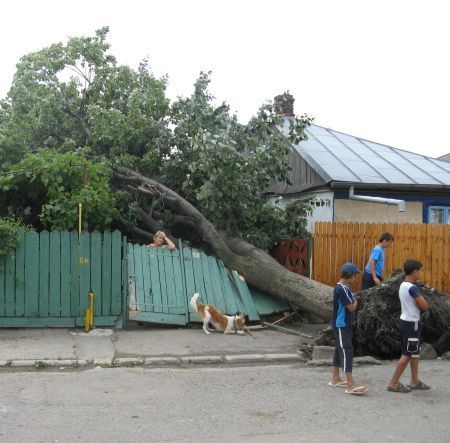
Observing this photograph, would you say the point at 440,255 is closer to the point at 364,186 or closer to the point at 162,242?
the point at 364,186

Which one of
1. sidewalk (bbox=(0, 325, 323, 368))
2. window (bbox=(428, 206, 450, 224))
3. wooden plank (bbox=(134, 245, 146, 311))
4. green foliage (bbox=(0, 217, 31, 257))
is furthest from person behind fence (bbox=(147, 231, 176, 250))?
window (bbox=(428, 206, 450, 224))

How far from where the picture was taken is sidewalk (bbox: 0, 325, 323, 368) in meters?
8.20

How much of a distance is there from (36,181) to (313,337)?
18.9 feet

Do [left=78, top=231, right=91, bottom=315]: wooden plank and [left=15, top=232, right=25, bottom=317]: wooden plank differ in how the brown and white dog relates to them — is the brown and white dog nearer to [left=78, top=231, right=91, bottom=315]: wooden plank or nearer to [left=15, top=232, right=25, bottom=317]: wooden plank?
[left=78, top=231, right=91, bottom=315]: wooden plank

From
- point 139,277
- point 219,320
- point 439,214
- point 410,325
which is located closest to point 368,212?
point 439,214

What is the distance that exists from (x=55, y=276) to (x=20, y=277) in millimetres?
572

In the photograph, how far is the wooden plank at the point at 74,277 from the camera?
10.0 metres

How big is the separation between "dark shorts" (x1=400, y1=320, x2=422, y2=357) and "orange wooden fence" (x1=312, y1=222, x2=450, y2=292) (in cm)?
560

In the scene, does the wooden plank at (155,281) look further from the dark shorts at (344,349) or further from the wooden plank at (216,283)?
the dark shorts at (344,349)

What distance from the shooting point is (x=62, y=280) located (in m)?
10.0

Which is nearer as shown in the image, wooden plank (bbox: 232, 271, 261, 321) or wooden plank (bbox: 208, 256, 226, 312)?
wooden plank (bbox: 208, 256, 226, 312)

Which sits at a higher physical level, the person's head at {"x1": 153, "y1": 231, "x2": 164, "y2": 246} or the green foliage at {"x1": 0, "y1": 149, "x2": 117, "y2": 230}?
the green foliage at {"x1": 0, "y1": 149, "x2": 117, "y2": 230}

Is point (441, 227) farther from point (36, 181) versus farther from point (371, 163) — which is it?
point (36, 181)

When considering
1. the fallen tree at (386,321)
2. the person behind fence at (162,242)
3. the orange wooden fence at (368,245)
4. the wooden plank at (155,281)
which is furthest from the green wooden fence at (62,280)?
the orange wooden fence at (368,245)
